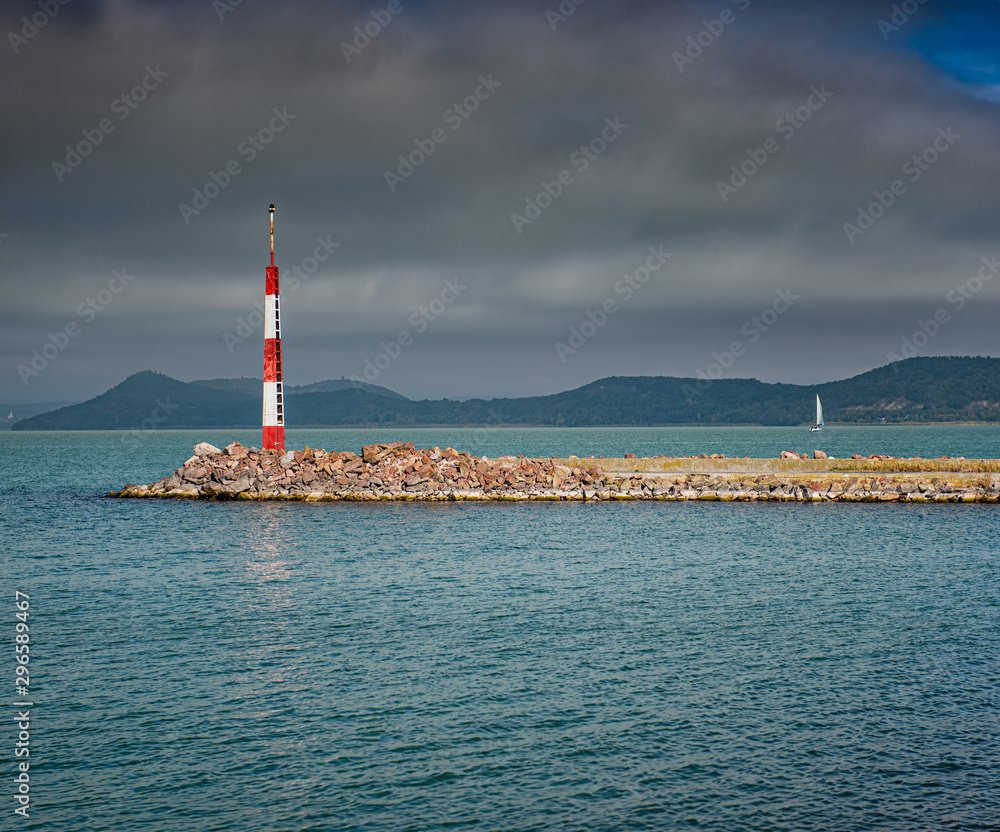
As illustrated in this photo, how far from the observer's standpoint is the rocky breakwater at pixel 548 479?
49.3 m

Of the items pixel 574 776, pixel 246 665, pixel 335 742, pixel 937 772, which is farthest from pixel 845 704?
pixel 246 665

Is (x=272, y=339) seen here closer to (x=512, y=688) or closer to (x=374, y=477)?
(x=374, y=477)

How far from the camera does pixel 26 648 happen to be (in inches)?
728

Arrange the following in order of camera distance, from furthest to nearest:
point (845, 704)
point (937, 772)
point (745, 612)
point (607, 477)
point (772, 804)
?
1. point (607, 477)
2. point (745, 612)
3. point (845, 704)
4. point (937, 772)
5. point (772, 804)

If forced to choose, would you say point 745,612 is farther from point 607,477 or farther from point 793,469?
point 793,469

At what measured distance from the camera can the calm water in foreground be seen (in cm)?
1131

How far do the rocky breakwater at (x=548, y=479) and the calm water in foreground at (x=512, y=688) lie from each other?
17809mm

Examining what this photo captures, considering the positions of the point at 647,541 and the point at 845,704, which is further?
the point at 647,541

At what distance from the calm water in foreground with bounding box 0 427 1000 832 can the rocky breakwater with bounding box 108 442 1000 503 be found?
17.8 meters

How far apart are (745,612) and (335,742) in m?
12.0

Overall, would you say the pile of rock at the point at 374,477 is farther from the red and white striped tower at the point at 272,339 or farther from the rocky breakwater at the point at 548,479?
the red and white striped tower at the point at 272,339

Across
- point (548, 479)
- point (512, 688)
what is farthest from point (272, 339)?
point (512, 688)

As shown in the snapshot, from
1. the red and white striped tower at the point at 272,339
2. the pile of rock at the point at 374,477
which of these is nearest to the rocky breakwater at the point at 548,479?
the pile of rock at the point at 374,477

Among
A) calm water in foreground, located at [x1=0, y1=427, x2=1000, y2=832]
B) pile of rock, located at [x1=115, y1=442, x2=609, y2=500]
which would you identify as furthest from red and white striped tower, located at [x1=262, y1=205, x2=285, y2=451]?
calm water in foreground, located at [x1=0, y1=427, x2=1000, y2=832]
